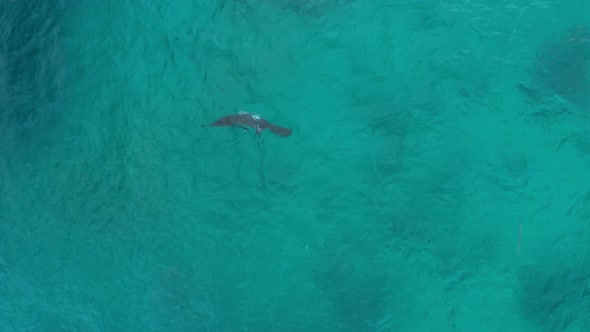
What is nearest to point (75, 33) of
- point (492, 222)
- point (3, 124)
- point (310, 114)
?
point (3, 124)

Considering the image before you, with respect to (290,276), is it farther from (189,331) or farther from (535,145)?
(535,145)

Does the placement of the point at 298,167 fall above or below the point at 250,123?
below

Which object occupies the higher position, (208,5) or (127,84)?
(208,5)

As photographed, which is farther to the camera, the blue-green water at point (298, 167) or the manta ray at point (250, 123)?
the manta ray at point (250, 123)
